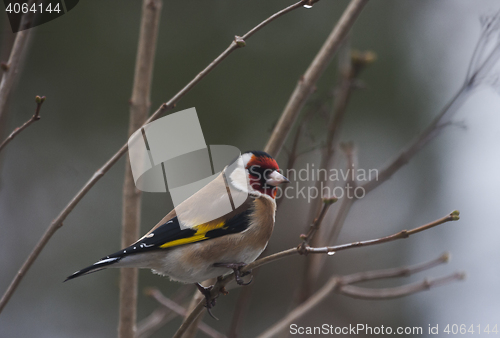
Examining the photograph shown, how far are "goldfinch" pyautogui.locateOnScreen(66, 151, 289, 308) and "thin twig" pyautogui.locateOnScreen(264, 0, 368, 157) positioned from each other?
0.52 ft

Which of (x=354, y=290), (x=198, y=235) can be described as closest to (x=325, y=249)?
(x=198, y=235)

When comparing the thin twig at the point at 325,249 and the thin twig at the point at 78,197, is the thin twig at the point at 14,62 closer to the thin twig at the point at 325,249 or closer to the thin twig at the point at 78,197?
the thin twig at the point at 78,197

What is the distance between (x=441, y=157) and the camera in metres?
8.45

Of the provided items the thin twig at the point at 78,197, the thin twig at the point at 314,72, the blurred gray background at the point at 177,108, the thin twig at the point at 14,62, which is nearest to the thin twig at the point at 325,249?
the thin twig at the point at 78,197

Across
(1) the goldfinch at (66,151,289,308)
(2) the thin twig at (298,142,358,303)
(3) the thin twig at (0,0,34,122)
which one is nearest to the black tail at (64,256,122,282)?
(1) the goldfinch at (66,151,289,308)

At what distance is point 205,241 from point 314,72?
1.17 meters

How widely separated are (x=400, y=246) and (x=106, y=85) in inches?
225

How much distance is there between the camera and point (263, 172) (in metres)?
2.99

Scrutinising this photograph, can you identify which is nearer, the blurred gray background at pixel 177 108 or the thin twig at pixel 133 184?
the thin twig at pixel 133 184

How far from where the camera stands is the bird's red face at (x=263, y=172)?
114 inches

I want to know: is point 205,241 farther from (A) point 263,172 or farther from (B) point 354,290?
(B) point 354,290

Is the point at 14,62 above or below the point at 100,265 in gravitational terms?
above

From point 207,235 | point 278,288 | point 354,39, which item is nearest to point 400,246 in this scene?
point 278,288

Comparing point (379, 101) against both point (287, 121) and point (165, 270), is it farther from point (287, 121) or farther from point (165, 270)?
point (165, 270)
